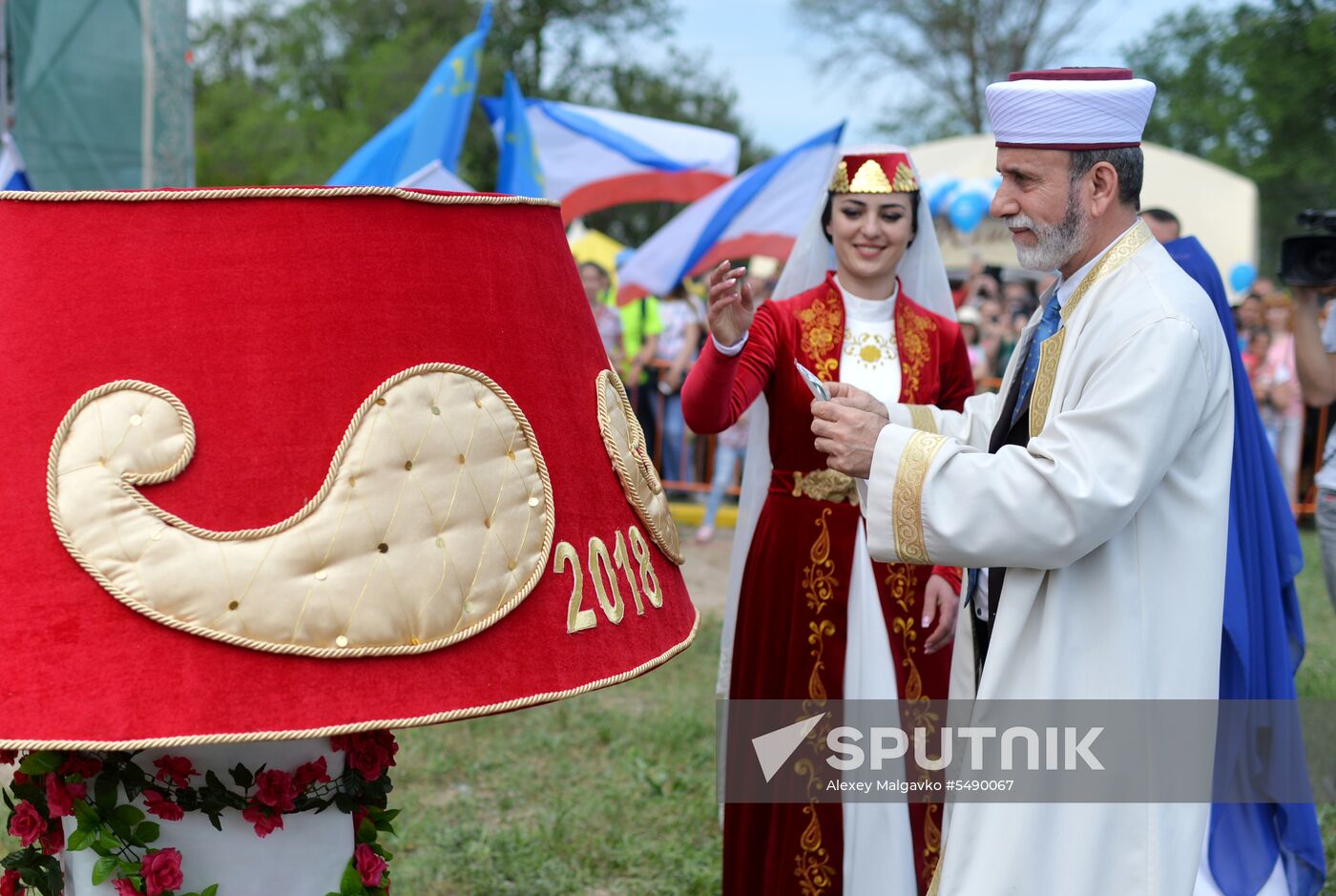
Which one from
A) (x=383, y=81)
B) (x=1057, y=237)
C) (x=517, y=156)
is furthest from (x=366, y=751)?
(x=383, y=81)

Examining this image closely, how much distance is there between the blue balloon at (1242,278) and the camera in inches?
552

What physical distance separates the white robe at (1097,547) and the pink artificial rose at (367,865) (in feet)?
3.16

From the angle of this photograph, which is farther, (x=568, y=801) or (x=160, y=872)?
(x=568, y=801)

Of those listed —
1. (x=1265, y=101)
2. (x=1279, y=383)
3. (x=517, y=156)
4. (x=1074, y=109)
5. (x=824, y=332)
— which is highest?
(x=1265, y=101)

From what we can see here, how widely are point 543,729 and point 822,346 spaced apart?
234cm

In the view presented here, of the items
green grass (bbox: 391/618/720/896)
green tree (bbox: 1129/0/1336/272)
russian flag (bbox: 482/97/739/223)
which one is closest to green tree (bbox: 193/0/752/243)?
green tree (bbox: 1129/0/1336/272)

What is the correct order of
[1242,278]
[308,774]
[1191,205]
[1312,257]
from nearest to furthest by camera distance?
1. [308,774]
2. [1312,257]
3. [1242,278]
4. [1191,205]

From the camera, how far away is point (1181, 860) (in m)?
2.26

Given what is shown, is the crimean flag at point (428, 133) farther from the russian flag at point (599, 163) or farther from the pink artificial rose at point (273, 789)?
the pink artificial rose at point (273, 789)

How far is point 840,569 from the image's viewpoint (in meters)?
3.30

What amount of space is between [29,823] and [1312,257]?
138 inches

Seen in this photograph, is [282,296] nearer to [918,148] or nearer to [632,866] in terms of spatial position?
[632,866]

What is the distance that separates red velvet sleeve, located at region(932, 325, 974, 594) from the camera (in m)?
3.46

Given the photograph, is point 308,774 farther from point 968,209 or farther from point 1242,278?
point 1242,278
